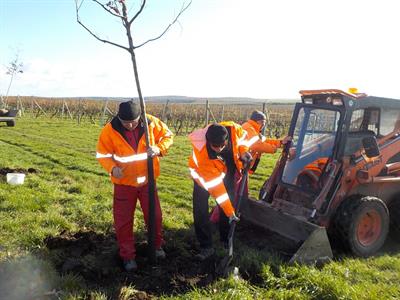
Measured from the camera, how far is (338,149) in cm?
546

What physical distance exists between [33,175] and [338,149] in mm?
6848

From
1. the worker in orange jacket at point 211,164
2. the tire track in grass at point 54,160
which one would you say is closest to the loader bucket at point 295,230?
the worker in orange jacket at point 211,164

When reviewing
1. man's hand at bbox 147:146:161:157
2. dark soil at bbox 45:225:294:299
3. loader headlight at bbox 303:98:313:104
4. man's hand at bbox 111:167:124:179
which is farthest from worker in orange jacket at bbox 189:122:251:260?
loader headlight at bbox 303:98:313:104

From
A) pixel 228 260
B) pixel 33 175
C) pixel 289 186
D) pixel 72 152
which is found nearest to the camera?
pixel 228 260

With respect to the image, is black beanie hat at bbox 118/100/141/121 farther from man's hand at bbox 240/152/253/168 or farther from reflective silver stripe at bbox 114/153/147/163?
man's hand at bbox 240/152/253/168

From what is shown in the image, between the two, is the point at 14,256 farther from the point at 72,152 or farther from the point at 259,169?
the point at 72,152

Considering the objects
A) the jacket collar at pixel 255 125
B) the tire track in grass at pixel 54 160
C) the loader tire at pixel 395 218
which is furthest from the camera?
the tire track in grass at pixel 54 160

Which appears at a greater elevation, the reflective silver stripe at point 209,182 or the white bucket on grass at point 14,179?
the reflective silver stripe at point 209,182

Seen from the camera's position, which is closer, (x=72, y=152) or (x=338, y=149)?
(x=338, y=149)

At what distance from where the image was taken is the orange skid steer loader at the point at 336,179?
5.26 metres

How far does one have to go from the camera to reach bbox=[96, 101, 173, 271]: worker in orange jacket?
468 centimetres

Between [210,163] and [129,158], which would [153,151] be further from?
[210,163]

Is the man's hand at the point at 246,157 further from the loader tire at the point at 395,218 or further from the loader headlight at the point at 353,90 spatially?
the loader tire at the point at 395,218

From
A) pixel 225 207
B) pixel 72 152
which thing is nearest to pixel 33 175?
pixel 72 152
